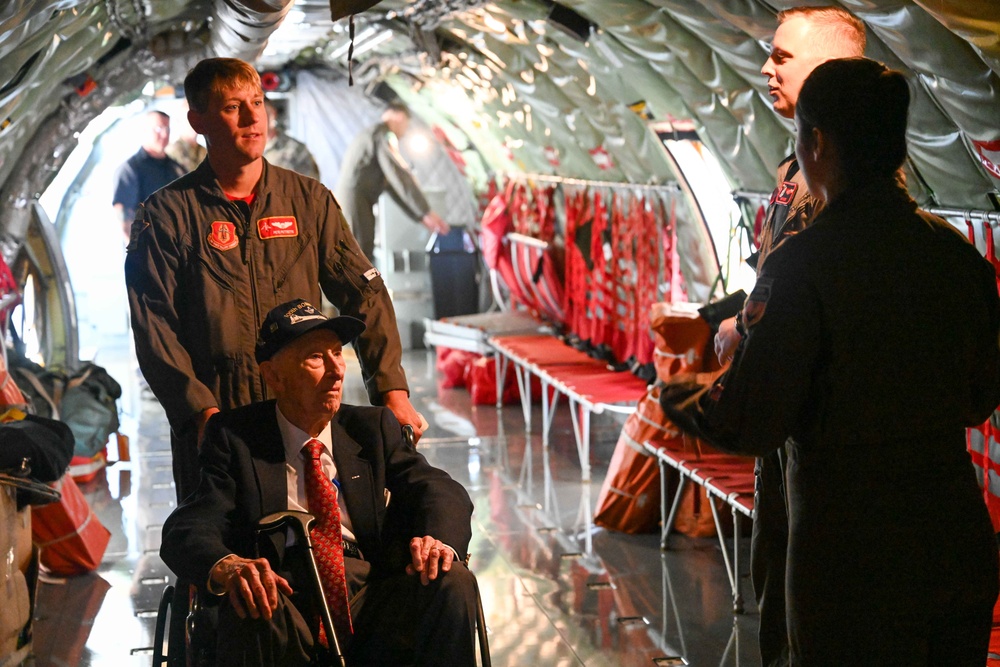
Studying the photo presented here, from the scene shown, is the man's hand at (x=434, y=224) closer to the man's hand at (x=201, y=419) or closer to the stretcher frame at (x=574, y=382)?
the stretcher frame at (x=574, y=382)

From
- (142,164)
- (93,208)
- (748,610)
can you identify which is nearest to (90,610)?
(748,610)

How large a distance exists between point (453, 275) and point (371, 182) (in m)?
2.19

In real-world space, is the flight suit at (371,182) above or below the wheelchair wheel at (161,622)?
above

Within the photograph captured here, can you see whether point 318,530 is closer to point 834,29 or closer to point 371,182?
point 834,29

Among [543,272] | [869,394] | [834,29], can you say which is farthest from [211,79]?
[543,272]

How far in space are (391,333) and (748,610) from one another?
7.34 ft

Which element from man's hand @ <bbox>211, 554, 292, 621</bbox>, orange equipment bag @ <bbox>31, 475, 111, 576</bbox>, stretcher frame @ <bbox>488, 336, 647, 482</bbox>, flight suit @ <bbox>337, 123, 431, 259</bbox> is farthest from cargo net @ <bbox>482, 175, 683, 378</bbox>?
man's hand @ <bbox>211, 554, 292, 621</bbox>

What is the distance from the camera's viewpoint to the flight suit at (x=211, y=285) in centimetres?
342

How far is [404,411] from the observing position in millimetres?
3492

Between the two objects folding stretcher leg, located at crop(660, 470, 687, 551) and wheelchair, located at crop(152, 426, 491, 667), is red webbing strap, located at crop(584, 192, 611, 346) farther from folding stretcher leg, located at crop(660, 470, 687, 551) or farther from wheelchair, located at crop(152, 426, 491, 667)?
wheelchair, located at crop(152, 426, 491, 667)

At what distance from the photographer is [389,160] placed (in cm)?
1075

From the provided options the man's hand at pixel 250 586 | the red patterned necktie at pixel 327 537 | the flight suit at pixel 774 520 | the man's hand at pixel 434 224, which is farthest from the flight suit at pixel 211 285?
the man's hand at pixel 434 224

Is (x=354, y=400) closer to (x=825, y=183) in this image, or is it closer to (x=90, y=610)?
(x=90, y=610)

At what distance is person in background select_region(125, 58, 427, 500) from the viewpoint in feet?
11.3
